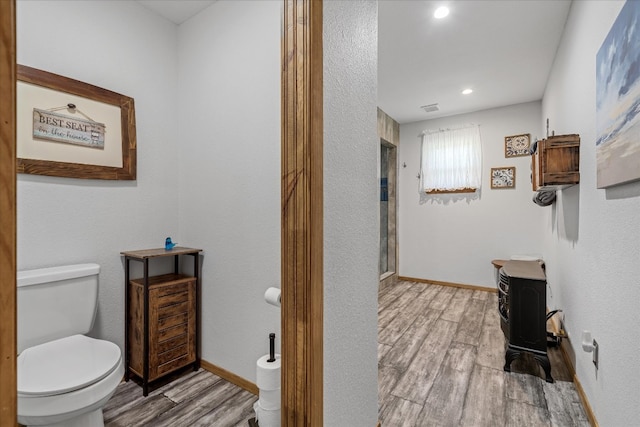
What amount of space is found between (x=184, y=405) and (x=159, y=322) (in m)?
0.51

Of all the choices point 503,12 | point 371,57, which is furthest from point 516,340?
point 503,12

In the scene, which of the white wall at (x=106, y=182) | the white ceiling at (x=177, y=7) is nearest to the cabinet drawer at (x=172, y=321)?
the white wall at (x=106, y=182)

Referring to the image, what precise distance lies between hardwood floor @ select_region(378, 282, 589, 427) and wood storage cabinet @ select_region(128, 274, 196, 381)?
1353 millimetres

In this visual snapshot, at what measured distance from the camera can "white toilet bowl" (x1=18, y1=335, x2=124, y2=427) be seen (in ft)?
3.92

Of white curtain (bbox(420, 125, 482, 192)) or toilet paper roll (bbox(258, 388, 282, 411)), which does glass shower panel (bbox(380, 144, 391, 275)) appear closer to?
white curtain (bbox(420, 125, 482, 192))

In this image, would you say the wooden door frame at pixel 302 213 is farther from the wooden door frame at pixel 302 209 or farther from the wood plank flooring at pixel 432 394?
the wood plank flooring at pixel 432 394

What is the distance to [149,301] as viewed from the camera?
1.89 metres

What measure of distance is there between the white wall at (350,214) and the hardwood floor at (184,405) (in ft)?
2.59

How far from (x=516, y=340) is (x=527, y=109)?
11.0 ft

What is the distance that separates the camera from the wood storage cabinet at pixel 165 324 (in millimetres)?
1923

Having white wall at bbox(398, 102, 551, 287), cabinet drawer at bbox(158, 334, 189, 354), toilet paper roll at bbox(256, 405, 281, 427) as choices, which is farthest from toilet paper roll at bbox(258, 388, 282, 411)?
white wall at bbox(398, 102, 551, 287)

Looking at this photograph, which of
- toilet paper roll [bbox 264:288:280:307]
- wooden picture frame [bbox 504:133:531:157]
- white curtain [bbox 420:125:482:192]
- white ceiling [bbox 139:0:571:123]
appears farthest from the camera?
white curtain [bbox 420:125:482:192]

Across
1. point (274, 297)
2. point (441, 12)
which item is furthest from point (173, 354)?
point (441, 12)

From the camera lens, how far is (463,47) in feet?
9.05
